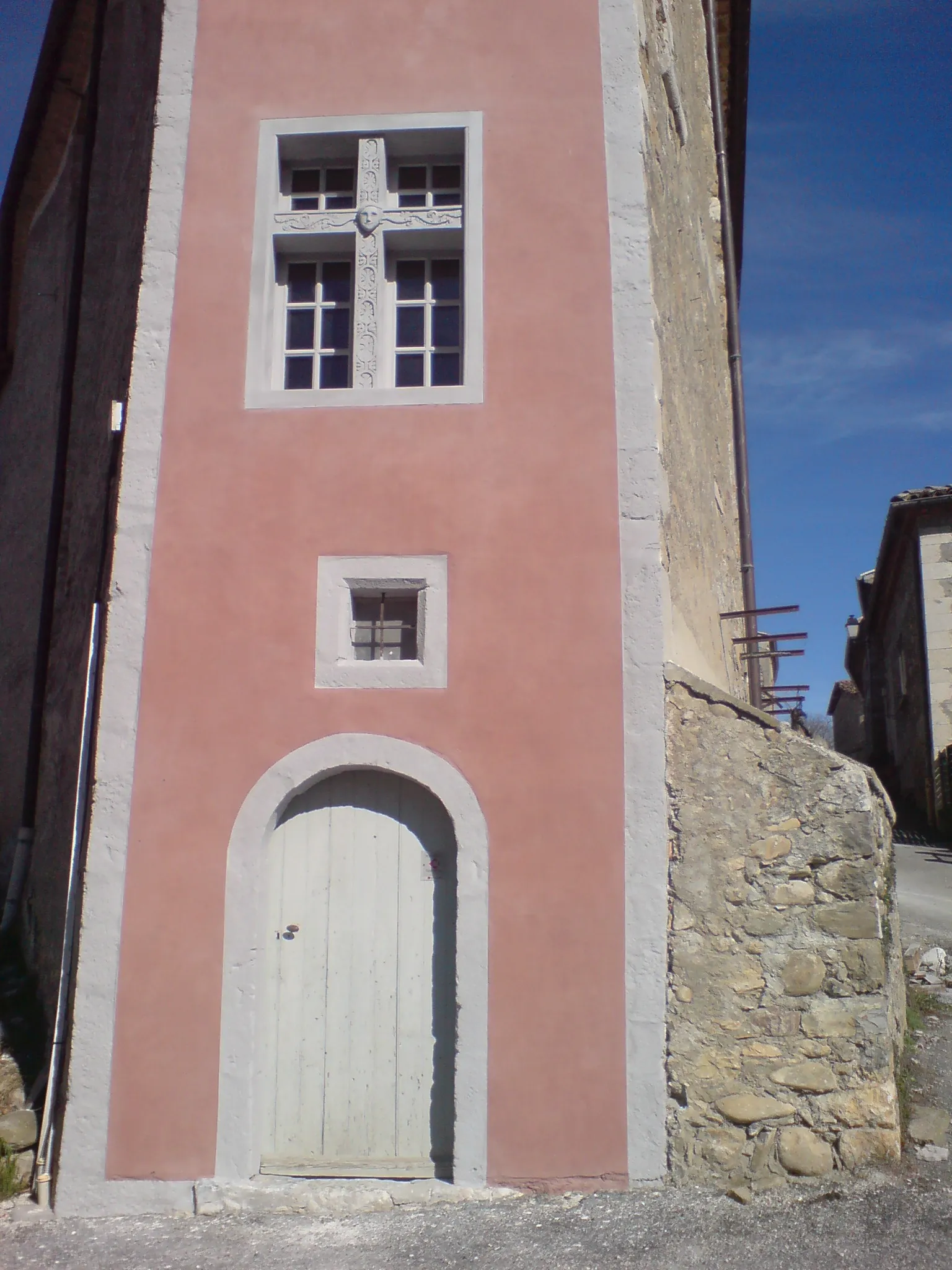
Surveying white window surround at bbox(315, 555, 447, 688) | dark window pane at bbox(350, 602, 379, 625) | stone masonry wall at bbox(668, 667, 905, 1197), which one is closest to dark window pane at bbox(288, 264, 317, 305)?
white window surround at bbox(315, 555, 447, 688)

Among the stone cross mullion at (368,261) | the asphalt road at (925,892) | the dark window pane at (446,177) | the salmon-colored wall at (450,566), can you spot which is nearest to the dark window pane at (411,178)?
the dark window pane at (446,177)

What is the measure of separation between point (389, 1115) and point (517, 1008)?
0.77m

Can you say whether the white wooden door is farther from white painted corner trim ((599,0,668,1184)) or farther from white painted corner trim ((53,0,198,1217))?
white painted corner trim ((599,0,668,1184))

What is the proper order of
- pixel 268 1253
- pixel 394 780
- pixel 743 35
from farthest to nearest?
pixel 743 35 < pixel 394 780 < pixel 268 1253

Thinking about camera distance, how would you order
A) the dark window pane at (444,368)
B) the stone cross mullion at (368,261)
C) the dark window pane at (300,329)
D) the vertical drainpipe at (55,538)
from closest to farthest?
the stone cross mullion at (368,261), the dark window pane at (444,368), the dark window pane at (300,329), the vertical drainpipe at (55,538)

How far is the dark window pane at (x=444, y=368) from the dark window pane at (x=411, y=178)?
3.32 feet

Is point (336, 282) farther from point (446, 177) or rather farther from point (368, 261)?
point (446, 177)

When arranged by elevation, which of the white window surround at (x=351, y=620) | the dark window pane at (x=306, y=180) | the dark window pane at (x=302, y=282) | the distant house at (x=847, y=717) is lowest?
the white window surround at (x=351, y=620)

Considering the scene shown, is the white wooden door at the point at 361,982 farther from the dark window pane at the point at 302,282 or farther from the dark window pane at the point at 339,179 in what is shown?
the dark window pane at the point at 339,179

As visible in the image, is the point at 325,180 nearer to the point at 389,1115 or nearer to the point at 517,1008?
the point at 517,1008

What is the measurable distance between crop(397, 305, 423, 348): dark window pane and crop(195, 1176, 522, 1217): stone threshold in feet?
13.2

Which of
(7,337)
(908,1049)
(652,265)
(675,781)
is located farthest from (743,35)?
(908,1049)

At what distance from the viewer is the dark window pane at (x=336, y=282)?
553 cm

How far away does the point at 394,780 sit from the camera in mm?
4840
